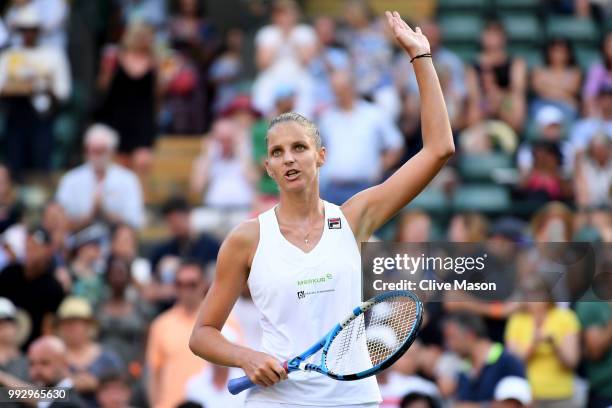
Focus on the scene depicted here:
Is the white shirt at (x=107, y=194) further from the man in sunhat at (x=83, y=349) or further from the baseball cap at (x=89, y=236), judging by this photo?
the man in sunhat at (x=83, y=349)

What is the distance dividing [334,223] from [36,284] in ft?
19.7

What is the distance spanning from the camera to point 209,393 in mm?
10156

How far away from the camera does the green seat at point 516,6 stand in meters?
16.4

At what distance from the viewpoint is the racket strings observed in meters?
6.06

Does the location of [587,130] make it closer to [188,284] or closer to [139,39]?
[139,39]

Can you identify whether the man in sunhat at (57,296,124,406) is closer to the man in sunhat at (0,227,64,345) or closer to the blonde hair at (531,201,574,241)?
the man in sunhat at (0,227,64,345)

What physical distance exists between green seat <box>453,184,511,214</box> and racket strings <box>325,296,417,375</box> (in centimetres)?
690

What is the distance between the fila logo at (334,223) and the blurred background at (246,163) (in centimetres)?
357

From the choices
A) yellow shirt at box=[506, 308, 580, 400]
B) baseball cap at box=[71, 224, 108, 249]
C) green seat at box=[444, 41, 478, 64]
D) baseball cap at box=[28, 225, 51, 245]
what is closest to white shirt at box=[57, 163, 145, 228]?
baseball cap at box=[71, 224, 108, 249]

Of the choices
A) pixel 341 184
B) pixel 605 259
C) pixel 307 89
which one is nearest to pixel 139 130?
pixel 307 89

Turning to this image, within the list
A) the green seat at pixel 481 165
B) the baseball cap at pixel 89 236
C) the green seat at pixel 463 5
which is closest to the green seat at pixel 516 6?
the green seat at pixel 463 5

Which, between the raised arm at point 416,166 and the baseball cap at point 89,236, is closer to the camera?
the raised arm at point 416,166

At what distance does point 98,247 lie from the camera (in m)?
12.6

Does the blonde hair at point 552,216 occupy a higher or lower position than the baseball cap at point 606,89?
lower
